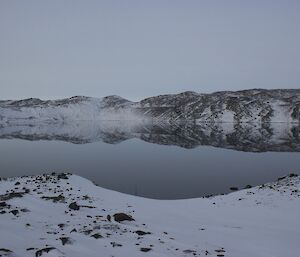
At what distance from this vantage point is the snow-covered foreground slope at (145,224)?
1537 centimetres

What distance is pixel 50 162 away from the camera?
67.4 m

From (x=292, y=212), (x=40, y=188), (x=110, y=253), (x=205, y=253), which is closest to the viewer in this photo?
(x=110, y=253)

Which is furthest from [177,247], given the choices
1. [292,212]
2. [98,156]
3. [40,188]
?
[98,156]

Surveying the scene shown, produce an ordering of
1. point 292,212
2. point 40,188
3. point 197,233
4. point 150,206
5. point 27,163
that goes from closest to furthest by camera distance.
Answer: point 197,233
point 292,212
point 150,206
point 40,188
point 27,163

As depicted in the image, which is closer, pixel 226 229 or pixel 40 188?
pixel 226 229

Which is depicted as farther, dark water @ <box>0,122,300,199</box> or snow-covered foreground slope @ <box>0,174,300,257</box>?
dark water @ <box>0,122,300,199</box>

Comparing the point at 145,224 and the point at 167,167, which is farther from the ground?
the point at 145,224

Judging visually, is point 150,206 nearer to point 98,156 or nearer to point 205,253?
point 205,253

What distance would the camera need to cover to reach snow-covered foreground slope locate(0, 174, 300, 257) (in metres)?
15.4

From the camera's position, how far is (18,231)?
54.0ft

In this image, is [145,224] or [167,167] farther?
[167,167]

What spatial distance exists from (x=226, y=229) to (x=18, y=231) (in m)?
11.1

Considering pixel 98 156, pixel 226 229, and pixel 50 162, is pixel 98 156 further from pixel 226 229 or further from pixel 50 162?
pixel 226 229

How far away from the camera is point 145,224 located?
21359mm
